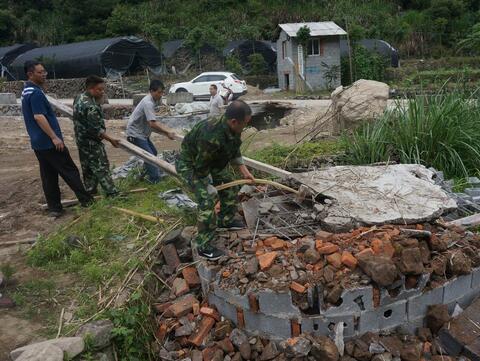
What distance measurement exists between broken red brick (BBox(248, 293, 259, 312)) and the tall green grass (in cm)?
312

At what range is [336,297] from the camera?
3344 mm

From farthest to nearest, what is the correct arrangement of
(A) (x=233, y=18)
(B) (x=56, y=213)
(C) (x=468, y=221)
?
(A) (x=233, y=18) < (B) (x=56, y=213) < (C) (x=468, y=221)

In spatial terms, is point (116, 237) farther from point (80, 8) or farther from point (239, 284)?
point (80, 8)

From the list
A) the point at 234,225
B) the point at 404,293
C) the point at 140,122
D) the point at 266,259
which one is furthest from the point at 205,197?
the point at 140,122

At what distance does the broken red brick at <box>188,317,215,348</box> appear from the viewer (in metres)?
3.57

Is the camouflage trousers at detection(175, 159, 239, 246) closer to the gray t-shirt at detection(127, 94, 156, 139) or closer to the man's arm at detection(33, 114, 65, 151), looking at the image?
the man's arm at detection(33, 114, 65, 151)

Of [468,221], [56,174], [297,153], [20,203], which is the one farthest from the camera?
[297,153]

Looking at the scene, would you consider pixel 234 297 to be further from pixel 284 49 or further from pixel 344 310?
pixel 284 49

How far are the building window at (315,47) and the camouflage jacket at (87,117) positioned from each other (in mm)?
19371

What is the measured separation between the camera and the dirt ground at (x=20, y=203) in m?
3.54

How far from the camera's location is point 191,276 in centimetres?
409

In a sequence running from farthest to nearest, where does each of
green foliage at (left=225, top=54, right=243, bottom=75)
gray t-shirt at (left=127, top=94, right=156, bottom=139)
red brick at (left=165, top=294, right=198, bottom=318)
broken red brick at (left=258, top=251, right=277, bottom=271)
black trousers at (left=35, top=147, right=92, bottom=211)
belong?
green foliage at (left=225, top=54, right=243, bottom=75), gray t-shirt at (left=127, top=94, right=156, bottom=139), black trousers at (left=35, top=147, right=92, bottom=211), red brick at (left=165, top=294, right=198, bottom=318), broken red brick at (left=258, top=251, right=277, bottom=271)

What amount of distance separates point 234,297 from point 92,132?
114 inches

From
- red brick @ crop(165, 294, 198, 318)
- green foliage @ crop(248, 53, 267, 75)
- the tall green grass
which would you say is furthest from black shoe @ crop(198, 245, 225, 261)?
green foliage @ crop(248, 53, 267, 75)
